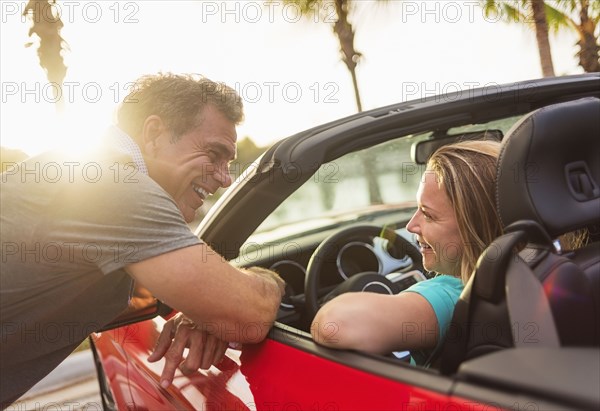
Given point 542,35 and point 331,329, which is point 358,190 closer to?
point 331,329

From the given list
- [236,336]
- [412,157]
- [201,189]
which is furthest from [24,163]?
[412,157]

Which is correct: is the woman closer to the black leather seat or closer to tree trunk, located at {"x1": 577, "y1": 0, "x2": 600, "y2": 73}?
the black leather seat

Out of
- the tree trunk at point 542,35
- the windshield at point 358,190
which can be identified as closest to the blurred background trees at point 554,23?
the tree trunk at point 542,35

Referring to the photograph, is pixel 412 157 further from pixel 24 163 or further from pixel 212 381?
pixel 24 163

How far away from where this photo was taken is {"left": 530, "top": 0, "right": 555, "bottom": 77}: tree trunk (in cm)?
1334

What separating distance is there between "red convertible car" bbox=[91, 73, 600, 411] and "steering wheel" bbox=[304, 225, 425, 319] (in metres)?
0.02

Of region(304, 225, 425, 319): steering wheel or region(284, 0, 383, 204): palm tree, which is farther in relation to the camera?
region(284, 0, 383, 204): palm tree

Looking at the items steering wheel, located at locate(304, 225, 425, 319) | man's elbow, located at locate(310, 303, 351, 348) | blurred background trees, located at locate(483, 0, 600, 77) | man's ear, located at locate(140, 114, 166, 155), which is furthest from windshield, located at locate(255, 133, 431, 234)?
blurred background trees, located at locate(483, 0, 600, 77)

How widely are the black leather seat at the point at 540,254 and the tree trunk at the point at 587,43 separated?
1428cm

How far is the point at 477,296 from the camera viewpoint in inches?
52.6

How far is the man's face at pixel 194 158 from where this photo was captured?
2.32 meters

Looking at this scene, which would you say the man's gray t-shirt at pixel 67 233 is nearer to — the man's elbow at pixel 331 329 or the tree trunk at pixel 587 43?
the man's elbow at pixel 331 329

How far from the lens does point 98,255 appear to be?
1.74 meters

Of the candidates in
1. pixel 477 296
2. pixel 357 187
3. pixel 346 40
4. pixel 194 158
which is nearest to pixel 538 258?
pixel 477 296
